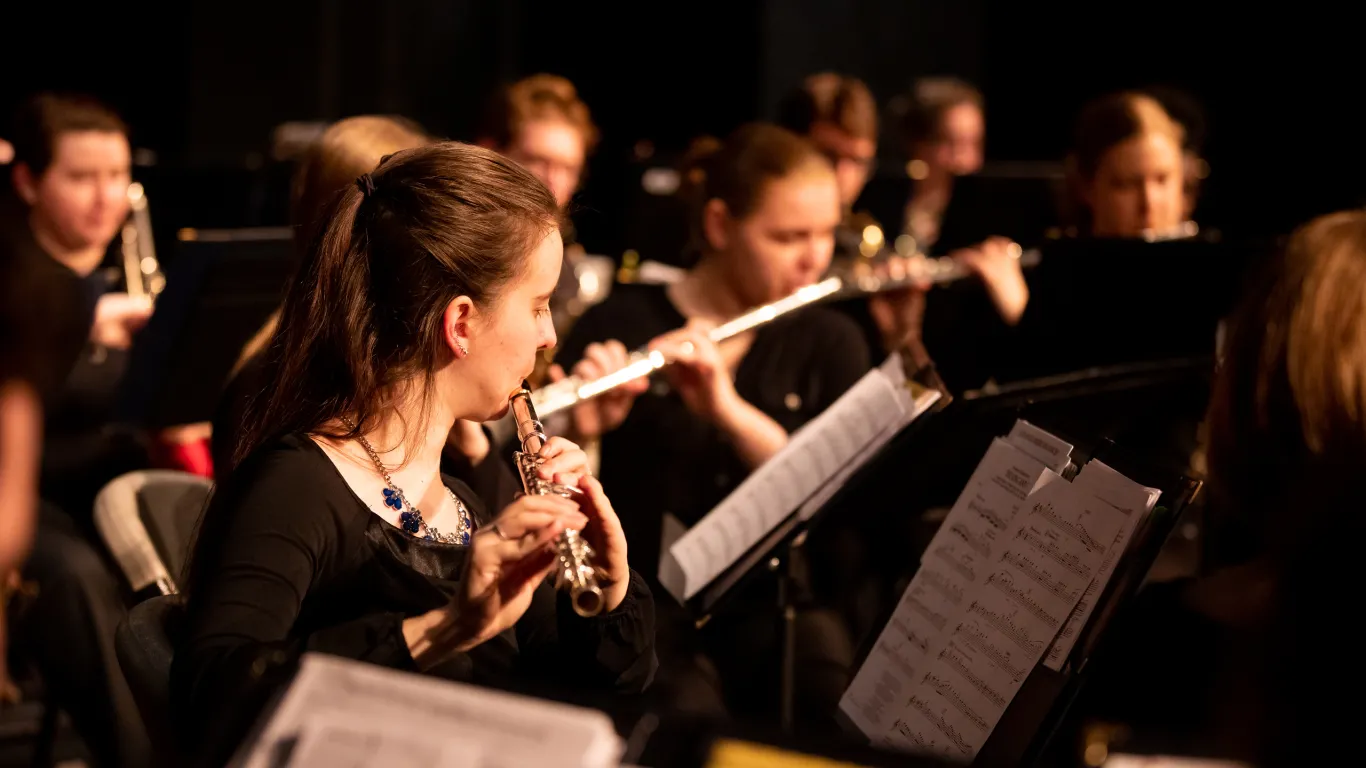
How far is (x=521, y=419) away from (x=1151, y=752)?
0.88m

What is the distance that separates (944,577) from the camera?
158 centimetres

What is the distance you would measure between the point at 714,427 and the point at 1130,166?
53.3 inches

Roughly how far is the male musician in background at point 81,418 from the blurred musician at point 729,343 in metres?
1.00

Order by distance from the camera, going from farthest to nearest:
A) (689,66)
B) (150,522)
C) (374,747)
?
(689,66) → (150,522) → (374,747)

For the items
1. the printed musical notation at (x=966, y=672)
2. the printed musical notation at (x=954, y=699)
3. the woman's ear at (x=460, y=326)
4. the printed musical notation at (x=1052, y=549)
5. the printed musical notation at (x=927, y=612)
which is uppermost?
the woman's ear at (x=460, y=326)

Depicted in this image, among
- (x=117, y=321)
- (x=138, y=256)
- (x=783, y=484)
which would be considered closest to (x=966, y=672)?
(x=783, y=484)

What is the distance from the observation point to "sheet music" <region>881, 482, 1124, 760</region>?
4.58 feet

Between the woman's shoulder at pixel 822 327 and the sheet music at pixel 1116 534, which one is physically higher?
the sheet music at pixel 1116 534

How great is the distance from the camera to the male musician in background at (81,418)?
250 cm

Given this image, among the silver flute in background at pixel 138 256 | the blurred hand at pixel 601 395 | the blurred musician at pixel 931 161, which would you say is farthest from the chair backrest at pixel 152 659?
the blurred musician at pixel 931 161

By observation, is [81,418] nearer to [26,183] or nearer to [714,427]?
[26,183]

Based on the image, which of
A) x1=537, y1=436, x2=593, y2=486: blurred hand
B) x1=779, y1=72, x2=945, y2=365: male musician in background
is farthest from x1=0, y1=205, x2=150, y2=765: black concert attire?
x1=779, y1=72, x2=945, y2=365: male musician in background

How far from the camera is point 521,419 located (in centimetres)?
160

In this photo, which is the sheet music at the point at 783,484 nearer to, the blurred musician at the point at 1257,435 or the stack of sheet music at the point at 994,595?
the stack of sheet music at the point at 994,595
